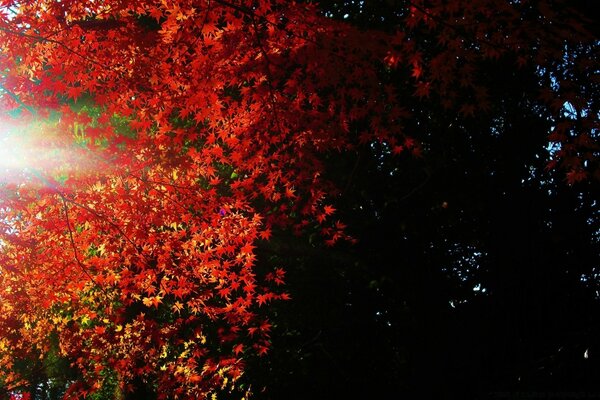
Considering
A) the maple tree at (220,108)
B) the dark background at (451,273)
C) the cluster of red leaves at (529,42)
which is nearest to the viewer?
the cluster of red leaves at (529,42)

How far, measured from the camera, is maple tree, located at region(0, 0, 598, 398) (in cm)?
420

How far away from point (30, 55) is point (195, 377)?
5.35 meters

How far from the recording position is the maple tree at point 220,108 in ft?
13.8

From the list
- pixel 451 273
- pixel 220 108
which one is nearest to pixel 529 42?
pixel 220 108

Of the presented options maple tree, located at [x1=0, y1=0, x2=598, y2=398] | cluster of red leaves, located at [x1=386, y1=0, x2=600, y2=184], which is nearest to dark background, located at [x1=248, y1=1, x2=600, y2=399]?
maple tree, located at [x1=0, y1=0, x2=598, y2=398]

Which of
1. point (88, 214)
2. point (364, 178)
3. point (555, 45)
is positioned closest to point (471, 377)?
point (364, 178)

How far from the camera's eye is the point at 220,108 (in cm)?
506

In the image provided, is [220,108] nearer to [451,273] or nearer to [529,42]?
[529,42]

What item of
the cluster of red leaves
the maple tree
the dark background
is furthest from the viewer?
the dark background

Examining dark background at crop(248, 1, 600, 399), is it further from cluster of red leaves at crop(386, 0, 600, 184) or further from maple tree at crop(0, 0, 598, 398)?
cluster of red leaves at crop(386, 0, 600, 184)

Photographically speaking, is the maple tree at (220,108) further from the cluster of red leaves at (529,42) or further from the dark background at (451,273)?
the dark background at (451,273)

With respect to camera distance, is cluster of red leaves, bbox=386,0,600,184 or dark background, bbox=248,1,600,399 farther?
dark background, bbox=248,1,600,399

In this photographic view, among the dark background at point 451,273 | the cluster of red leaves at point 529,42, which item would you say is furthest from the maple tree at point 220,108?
the dark background at point 451,273

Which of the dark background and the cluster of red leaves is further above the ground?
the cluster of red leaves
